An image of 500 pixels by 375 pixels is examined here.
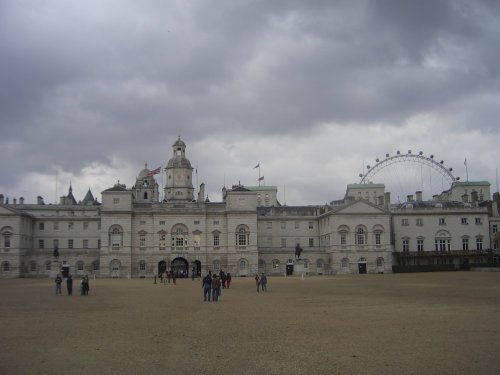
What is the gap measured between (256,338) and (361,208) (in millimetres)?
70326

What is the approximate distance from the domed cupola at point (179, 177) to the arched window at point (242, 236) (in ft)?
51.1

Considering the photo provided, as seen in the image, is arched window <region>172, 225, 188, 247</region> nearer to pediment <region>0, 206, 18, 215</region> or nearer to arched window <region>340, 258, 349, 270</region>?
pediment <region>0, 206, 18, 215</region>

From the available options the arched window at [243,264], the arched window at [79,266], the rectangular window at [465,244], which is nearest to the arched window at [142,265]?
the arched window at [79,266]

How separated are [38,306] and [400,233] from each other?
69.7m

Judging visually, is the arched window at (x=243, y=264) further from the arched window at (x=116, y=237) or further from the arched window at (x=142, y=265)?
the arched window at (x=116, y=237)

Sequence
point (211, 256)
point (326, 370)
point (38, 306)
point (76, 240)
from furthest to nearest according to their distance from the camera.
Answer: point (76, 240) < point (211, 256) < point (38, 306) < point (326, 370)

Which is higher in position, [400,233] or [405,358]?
[400,233]

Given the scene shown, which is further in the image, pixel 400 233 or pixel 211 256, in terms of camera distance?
pixel 400 233

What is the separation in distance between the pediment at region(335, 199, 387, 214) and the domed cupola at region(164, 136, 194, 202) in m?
26.5

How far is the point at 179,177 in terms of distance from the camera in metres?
99.7

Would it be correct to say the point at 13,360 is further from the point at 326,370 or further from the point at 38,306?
the point at 38,306

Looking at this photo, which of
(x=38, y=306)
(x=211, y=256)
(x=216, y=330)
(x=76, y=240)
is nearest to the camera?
(x=216, y=330)

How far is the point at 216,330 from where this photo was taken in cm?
2164

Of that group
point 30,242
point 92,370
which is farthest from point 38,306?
point 30,242
